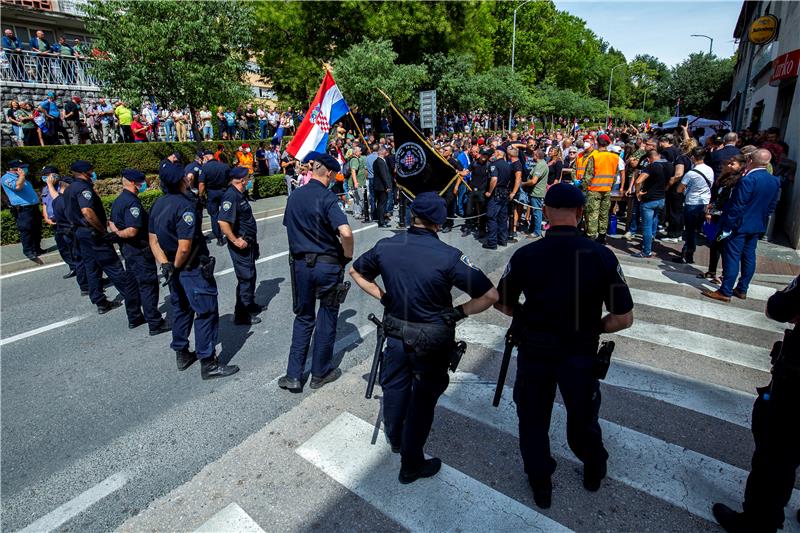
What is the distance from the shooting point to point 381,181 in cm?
1120

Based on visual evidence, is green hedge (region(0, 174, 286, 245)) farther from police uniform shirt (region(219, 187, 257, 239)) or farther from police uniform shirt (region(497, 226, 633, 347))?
police uniform shirt (region(497, 226, 633, 347))

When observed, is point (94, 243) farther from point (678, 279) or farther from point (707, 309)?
point (678, 279)

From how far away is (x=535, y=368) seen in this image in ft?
9.23

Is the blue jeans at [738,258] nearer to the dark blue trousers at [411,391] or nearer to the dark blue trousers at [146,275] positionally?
the dark blue trousers at [411,391]

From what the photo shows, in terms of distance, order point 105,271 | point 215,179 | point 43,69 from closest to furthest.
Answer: point 105,271 < point 215,179 < point 43,69

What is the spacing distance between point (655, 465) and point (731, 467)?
20.1 inches

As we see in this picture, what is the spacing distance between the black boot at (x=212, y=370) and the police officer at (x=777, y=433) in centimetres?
426

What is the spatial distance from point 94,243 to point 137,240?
45.6 inches

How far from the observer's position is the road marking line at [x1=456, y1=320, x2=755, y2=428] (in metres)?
3.97

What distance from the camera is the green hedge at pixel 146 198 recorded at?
10.5m

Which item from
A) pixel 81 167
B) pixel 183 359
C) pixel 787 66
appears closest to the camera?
pixel 183 359

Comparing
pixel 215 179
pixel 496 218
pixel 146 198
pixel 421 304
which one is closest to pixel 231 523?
pixel 421 304

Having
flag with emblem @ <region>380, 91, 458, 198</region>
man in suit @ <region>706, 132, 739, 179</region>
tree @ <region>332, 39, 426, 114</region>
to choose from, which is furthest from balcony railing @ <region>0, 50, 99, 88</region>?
man in suit @ <region>706, 132, 739, 179</region>

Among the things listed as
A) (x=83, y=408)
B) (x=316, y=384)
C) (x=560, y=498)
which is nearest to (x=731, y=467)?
(x=560, y=498)
